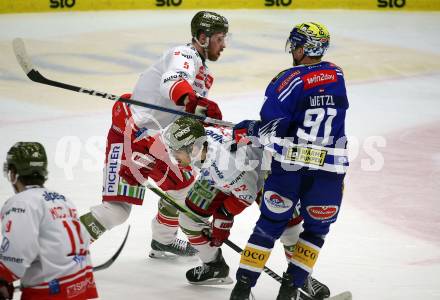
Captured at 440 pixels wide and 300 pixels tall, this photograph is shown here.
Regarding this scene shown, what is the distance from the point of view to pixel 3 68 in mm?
8898

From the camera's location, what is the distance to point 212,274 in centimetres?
485

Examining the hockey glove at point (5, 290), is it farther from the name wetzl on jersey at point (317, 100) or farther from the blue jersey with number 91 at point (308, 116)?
the name wetzl on jersey at point (317, 100)

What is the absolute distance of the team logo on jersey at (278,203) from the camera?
14.1 feet

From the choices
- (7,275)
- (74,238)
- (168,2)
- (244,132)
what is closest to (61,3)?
(168,2)

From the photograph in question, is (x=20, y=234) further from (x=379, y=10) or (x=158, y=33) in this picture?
(x=379, y=10)

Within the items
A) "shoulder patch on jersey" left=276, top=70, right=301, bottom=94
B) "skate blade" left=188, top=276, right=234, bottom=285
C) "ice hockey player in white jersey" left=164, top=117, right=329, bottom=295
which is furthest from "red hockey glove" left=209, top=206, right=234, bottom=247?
"shoulder patch on jersey" left=276, top=70, right=301, bottom=94

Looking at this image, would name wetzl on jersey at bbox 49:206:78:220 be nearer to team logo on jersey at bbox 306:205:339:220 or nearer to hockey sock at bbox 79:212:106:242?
team logo on jersey at bbox 306:205:339:220

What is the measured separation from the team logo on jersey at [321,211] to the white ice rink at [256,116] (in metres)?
0.58

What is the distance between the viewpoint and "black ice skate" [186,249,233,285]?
191 inches

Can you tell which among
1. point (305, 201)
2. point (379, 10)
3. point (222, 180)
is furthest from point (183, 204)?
point (379, 10)

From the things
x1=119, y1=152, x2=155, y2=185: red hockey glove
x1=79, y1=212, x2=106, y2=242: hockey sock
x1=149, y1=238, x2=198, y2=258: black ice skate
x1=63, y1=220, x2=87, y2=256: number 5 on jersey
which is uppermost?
x1=63, y1=220, x2=87, y2=256: number 5 on jersey

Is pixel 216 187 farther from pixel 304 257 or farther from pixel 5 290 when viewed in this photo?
pixel 5 290

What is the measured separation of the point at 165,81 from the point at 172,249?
3.38 ft

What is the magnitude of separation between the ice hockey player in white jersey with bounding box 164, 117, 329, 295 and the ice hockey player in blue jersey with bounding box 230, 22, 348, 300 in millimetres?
215
